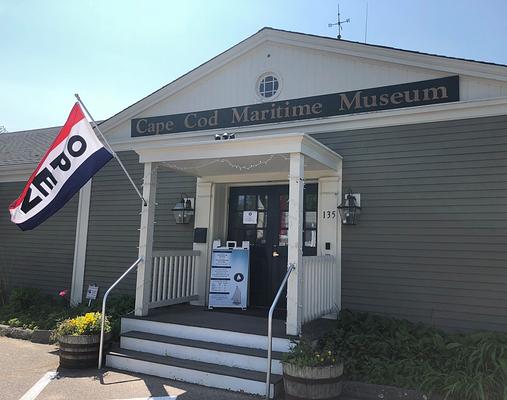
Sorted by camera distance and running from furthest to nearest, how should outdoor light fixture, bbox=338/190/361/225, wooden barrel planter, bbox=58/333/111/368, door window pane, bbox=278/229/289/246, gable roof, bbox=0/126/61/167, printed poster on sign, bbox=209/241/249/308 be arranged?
gable roof, bbox=0/126/61/167 < door window pane, bbox=278/229/289/246 < printed poster on sign, bbox=209/241/249/308 < outdoor light fixture, bbox=338/190/361/225 < wooden barrel planter, bbox=58/333/111/368

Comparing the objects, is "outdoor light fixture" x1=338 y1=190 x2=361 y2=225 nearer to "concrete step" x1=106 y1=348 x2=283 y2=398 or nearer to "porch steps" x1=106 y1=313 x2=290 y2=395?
"porch steps" x1=106 y1=313 x2=290 y2=395

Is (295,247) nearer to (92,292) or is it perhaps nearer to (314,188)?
(314,188)

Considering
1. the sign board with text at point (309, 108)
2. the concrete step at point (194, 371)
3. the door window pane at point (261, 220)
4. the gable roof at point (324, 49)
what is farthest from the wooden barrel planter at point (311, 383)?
the gable roof at point (324, 49)

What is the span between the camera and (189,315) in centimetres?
615

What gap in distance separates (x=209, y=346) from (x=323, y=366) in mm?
1569

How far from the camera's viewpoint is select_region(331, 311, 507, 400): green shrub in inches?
158

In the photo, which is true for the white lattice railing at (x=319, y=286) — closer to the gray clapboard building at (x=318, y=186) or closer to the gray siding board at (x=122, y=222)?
the gray clapboard building at (x=318, y=186)

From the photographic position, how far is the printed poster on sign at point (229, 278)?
6.82 meters

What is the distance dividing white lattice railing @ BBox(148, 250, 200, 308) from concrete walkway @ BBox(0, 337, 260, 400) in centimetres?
143

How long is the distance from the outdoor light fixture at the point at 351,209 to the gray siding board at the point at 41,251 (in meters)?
5.56

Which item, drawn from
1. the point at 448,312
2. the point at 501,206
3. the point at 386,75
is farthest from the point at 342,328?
the point at 386,75

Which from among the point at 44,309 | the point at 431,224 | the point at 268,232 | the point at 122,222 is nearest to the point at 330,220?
the point at 268,232

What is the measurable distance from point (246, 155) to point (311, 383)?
275 centimetres

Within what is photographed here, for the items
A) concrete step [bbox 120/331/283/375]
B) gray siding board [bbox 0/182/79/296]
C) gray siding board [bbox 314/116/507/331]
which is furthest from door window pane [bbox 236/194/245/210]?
gray siding board [bbox 0/182/79/296]
